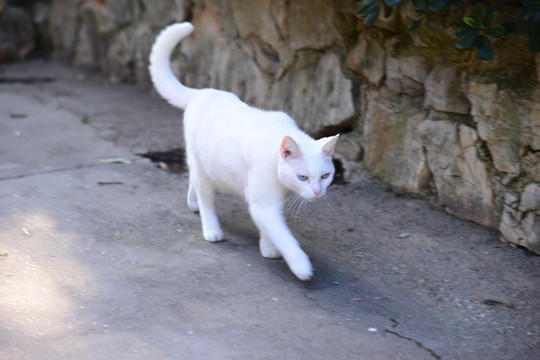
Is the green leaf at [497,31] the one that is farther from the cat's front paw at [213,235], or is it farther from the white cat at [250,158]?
the cat's front paw at [213,235]

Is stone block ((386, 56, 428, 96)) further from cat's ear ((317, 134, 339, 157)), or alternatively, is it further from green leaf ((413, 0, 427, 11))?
cat's ear ((317, 134, 339, 157))

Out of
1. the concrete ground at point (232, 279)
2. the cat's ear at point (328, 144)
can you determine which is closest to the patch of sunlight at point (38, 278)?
the concrete ground at point (232, 279)

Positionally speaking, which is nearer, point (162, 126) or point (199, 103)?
point (199, 103)

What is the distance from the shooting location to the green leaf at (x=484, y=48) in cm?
309

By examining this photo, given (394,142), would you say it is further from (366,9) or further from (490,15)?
(490,15)

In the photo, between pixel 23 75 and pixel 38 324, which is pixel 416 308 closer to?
pixel 38 324

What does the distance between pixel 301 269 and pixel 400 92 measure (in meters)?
1.61

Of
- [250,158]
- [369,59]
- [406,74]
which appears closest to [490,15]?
[406,74]

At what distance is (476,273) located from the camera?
320cm

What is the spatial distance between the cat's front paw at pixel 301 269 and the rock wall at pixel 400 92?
3.98 ft

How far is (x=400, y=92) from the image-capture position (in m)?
3.99

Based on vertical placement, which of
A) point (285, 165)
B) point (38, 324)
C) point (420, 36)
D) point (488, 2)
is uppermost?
point (488, 2)

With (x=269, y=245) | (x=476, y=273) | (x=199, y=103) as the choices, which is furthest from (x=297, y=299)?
(x=199, y=103)

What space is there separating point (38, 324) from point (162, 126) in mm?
3273
